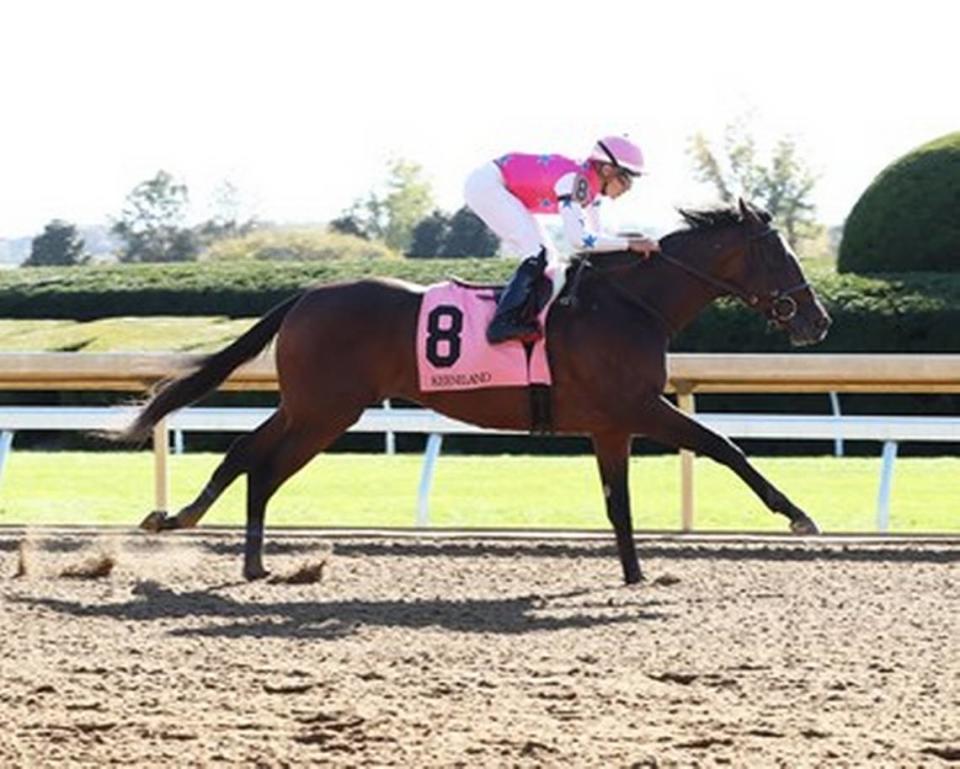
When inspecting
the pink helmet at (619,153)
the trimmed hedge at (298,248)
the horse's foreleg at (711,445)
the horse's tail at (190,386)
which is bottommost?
the horse's foreleg at (711,445)

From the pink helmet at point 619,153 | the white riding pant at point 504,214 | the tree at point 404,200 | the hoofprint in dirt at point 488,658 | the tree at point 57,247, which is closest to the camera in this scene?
the hoofprint in dirt at point 488,658

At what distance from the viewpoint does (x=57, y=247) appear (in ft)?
175

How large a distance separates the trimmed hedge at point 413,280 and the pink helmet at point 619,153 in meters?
7.89

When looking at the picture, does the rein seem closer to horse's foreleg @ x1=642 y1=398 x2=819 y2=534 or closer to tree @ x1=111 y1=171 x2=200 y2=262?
horse's foreleg @ x1=642 y1=398 x2=819 y2=534

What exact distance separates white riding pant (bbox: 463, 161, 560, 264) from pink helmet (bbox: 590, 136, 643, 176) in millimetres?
550

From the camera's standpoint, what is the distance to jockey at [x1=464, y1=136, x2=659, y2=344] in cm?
883

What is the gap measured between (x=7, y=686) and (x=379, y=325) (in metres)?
3.24

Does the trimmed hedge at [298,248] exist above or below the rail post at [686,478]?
above

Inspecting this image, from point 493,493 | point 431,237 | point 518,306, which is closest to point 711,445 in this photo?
point 518,306

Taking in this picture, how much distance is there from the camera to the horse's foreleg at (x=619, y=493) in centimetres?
905

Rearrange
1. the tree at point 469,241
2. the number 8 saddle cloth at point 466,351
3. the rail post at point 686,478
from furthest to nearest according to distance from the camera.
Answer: the tree at point 469,241, the rail post at point 686,478, the number 8 saddle cloth at point 466,351

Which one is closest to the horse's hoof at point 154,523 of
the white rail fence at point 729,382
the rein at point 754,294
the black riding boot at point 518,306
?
the white rail fence at point 729,382

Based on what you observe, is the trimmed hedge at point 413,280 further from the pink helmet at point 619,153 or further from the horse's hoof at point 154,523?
the pink helmet at point 619,153

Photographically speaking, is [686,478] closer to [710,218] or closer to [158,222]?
[710,218]
